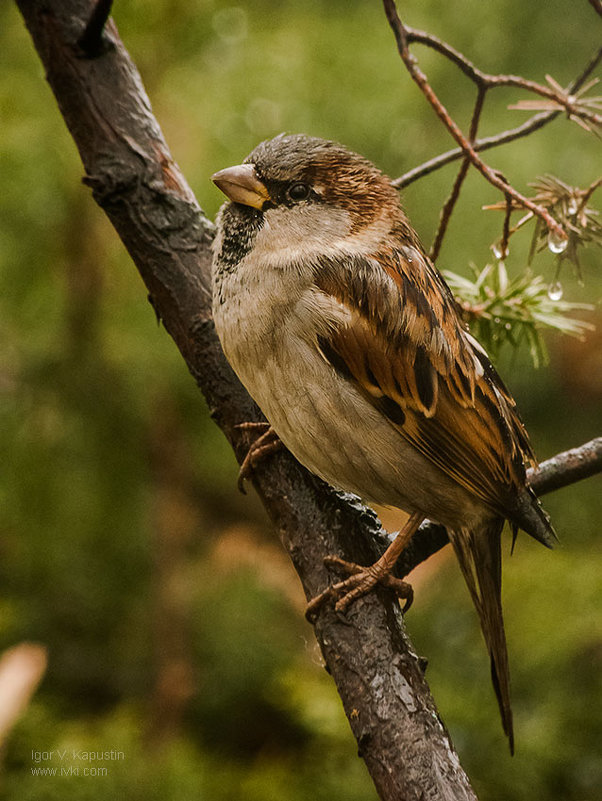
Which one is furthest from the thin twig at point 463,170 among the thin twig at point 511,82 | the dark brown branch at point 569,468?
the dark brown branch at point 569,468

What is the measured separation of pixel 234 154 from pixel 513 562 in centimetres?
96

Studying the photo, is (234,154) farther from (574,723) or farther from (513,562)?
(574,723)

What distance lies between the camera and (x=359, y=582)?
967mm

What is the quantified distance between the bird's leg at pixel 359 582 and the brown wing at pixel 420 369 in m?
0.12

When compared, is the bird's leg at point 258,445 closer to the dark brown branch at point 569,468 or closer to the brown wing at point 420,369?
the brown wing at point 420,369

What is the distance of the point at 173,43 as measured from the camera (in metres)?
1.67

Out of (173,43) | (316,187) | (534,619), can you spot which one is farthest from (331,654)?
(173,43)

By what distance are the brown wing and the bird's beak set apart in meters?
0.11

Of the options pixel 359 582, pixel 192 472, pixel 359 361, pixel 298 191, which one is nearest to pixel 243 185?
pixel 298 191

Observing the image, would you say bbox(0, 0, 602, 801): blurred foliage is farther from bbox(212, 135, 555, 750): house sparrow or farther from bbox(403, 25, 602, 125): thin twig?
bbox(403, 25, 602, 125): thin twig

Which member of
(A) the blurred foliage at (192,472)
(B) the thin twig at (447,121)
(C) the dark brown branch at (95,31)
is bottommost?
(A) the blurred foliage at (192,472)

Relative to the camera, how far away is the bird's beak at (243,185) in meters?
1.02

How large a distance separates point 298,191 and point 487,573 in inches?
20.3

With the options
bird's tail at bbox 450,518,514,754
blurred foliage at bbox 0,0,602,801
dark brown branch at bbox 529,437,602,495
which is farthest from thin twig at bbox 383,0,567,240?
blurred foliage at bbox 0,0,602,801
